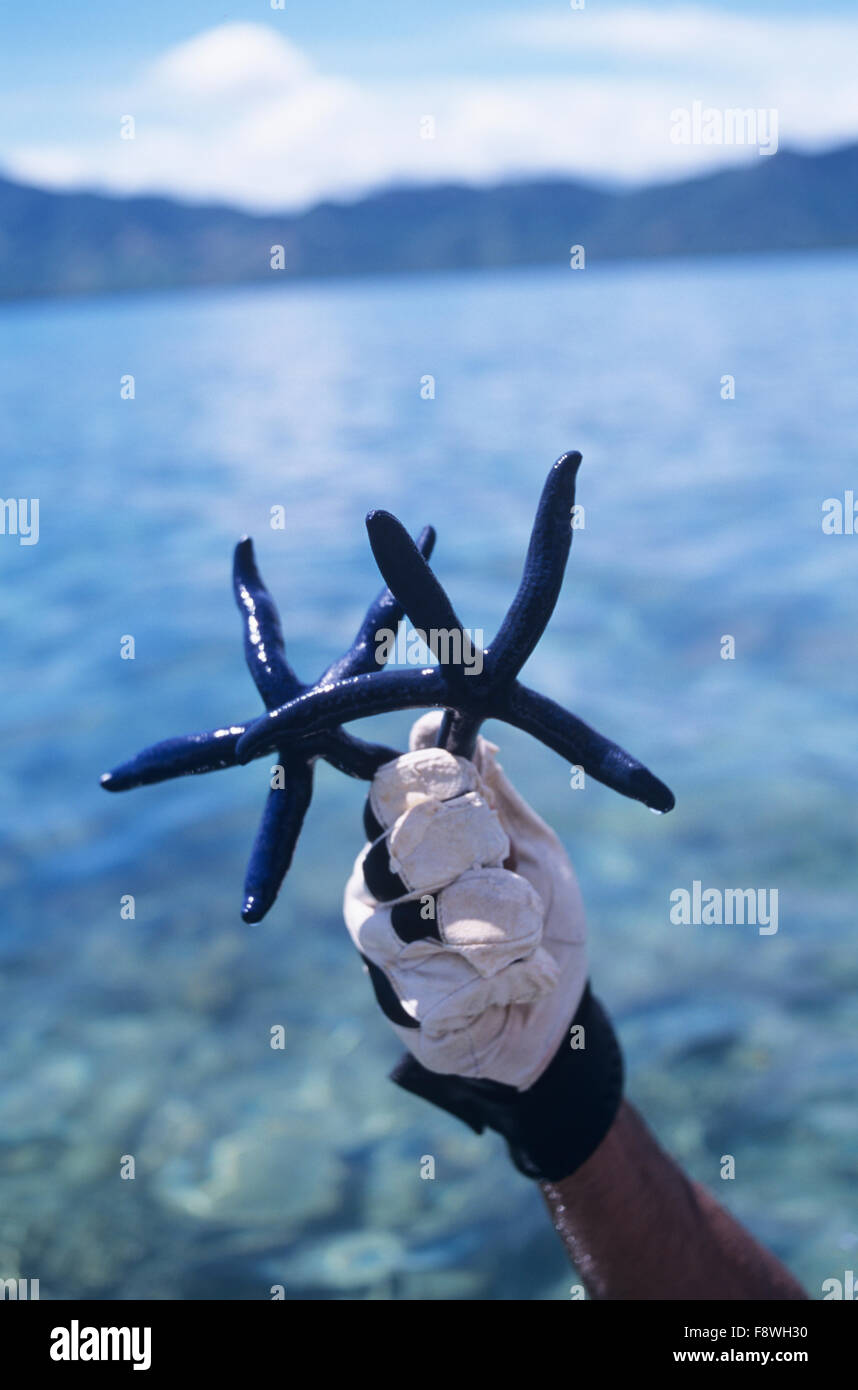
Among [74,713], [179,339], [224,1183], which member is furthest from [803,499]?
[179,339]

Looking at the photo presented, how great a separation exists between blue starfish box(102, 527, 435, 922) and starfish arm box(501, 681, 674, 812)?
35 cm

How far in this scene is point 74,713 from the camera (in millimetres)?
8508

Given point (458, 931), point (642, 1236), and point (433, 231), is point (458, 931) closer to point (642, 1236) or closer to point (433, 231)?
point (642, 1236)

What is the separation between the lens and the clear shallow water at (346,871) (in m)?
3.98

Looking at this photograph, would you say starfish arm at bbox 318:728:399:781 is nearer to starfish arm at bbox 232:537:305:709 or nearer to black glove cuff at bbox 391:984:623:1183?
starfish arm at bbox 232:537:305:709

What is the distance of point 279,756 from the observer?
7.94ft

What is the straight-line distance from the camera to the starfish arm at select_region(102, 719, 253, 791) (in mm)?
2340

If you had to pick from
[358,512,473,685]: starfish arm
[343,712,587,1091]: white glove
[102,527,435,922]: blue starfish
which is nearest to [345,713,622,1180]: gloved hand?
[343,712,587,1091]: white glove

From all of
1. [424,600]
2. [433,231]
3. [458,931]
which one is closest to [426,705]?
Answer: [424,600]

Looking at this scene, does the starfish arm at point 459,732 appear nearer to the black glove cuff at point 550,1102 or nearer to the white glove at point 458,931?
the white glove at point 458,931

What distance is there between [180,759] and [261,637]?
344 mm

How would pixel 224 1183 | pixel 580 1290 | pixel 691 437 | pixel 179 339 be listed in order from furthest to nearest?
pixel 179 339 → pixel 691 437 → pixel 224 1183 → pixel 580 1290

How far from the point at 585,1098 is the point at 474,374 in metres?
24.1
